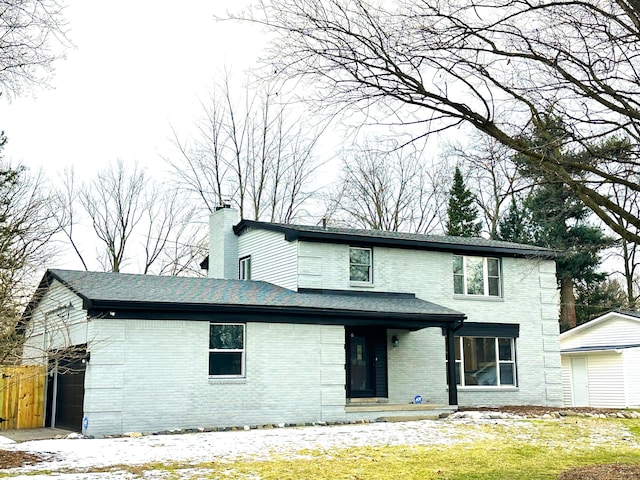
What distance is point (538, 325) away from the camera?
2545cm

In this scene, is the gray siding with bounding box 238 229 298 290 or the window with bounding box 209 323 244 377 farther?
the gray siding with bounding box 238 229 298 290

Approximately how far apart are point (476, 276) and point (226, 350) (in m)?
10.1

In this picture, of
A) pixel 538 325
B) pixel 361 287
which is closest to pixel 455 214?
pixel 538 325

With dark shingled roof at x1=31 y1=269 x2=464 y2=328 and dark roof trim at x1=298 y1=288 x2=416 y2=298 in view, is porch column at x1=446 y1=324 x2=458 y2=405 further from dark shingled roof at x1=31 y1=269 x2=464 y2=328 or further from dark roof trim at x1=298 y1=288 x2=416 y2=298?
dark roof trim at x1=298 y1=288 x2=416 y2=298

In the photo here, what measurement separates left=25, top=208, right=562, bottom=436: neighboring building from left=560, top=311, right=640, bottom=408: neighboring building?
5491mm

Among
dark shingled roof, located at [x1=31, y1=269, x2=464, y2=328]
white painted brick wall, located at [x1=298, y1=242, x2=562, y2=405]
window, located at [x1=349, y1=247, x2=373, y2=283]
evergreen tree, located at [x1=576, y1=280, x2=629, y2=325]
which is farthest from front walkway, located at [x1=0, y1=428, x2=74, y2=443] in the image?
evergreen tree, located at [x1=576, y1=280, x2=629, y2=325]

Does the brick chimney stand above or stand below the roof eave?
above

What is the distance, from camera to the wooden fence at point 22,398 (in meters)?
19.6

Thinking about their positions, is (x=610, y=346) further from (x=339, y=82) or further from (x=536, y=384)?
(x=339, y=82)

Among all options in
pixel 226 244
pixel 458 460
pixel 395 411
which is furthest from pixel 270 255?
pixel 458 460

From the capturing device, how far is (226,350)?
18.7 metres

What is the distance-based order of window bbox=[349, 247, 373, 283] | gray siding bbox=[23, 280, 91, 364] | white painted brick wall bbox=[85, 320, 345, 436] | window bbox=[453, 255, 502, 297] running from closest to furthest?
white painted brick wall bbox=[85, 320, 345, 436] → gray siding bbox=[23, 280, 91, 364] → window bbox=[349, 247, 373, 283] → window bbox=[453, 255, 502, 297]

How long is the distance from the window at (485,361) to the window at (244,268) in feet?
23.9

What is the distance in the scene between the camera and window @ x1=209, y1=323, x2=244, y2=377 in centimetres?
1858
